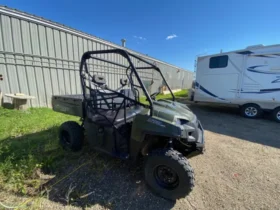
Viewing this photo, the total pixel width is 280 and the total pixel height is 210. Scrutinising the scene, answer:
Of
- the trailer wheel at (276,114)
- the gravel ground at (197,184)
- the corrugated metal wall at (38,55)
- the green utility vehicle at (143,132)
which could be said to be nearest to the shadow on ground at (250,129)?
the trailer wheel at (276,114)

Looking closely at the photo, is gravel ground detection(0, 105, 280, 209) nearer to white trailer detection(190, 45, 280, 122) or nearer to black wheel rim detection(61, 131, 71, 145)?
black wheel rim detection(61, 131, 71, 145)

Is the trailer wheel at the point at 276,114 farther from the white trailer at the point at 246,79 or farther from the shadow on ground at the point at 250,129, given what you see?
the shadow on ground at the point at 250,129

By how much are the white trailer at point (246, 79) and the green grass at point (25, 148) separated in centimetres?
640

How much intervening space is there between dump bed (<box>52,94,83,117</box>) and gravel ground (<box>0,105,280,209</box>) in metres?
0.86

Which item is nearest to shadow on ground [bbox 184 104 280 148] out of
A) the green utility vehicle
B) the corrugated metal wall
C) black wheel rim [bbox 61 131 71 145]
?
the green utility vehicle

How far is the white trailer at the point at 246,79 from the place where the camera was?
557 centimetres

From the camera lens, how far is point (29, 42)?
577 centimetres

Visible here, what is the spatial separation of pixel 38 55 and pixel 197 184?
6.92m

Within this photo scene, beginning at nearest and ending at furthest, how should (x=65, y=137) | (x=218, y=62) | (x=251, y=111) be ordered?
1. (x=65, y=137)
2. (x=251, y=111)
3. (x=218, y=62)

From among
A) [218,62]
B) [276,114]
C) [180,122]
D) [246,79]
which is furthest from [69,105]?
[276,114]

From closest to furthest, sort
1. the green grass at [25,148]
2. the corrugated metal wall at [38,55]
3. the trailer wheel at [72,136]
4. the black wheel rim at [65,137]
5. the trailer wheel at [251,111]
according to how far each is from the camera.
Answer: the green grass at [25,148]
the trailer wheel at [72,136]
the black wheel rim at [65,137]
the corrugated metal wall at [38,55]
the trailer wheel at [251,111]

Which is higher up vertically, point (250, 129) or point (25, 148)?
point (25, 148)

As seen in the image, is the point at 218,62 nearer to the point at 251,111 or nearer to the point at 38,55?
the point at 251,111

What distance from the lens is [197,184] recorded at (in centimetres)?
221
